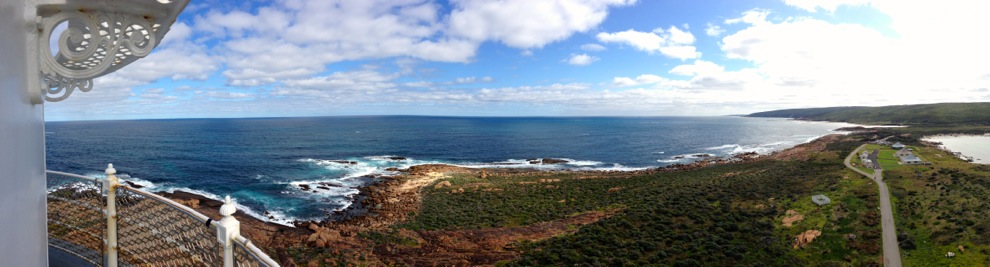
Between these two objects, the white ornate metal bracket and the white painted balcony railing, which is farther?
the white painted balcony railing

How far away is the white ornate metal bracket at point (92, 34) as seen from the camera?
2.21m

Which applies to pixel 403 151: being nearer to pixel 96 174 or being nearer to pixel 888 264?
pixel 96 174

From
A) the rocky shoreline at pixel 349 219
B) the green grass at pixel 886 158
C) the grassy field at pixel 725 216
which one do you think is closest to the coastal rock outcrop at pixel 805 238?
the grassy field at pixel 725 216

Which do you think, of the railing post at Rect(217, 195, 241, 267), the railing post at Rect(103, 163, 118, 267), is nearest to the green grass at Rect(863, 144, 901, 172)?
the railing post at Rect(217, 195, 241, 267)

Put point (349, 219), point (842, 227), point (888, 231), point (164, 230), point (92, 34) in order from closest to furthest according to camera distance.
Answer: point (92, 34) → point (164, 230) → point (888, 231) → point (842, 227) → point (349, 219)

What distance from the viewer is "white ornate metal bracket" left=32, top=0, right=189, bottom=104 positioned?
2.21 m

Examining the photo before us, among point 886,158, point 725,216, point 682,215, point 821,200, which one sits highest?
point 886,158

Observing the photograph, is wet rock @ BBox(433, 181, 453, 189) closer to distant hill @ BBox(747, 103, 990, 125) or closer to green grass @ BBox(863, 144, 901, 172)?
green grass @ BBox(863, 144, 901, 172)

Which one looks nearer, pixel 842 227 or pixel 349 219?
pixel 842 227

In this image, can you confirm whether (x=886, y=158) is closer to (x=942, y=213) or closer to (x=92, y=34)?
(x=942, y=213)

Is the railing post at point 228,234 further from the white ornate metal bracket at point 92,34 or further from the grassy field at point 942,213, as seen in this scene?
the grassy field at point 942,213

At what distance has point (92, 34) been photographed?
95.6 inches

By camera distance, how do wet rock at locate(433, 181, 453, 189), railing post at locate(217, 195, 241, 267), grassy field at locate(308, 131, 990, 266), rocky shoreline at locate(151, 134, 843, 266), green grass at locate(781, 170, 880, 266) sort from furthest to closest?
wet rock at locate(433, 181, 453, 189) < rocky shoreline at locate(151, 134, 843, 266) < grassy field at locate(308, 131, 990, 266) < green grass at locate(781, 170, 880, 266) < railing post at locate(217, 195, 241, 267)

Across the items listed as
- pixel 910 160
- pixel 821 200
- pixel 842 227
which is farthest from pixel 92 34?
pixel 910 160
